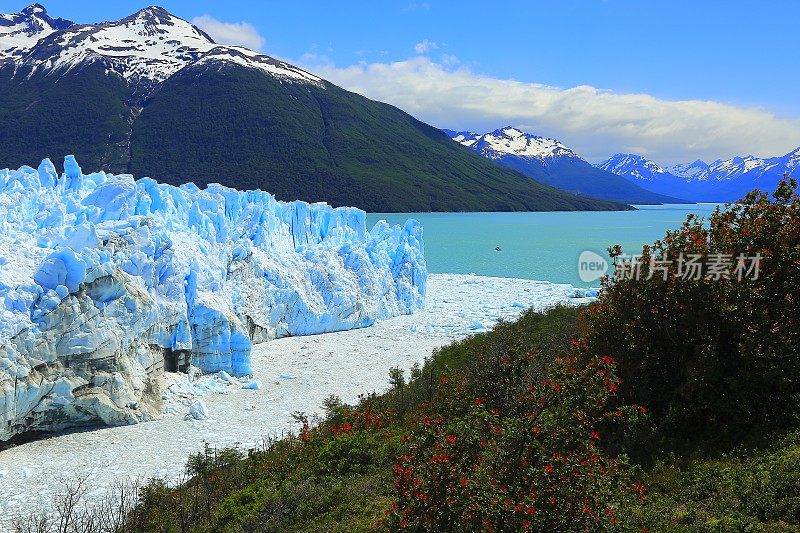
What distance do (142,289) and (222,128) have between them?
11460 centimetres

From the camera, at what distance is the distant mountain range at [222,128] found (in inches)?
4279

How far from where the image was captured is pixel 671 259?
7.96m

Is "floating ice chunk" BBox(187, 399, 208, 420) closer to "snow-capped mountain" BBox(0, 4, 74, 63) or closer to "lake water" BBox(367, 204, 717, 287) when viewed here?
"lake water" BBox(367, 204, 717, 287)

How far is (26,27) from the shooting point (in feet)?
578

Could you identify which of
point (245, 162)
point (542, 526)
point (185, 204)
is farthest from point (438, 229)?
point (542, 526)

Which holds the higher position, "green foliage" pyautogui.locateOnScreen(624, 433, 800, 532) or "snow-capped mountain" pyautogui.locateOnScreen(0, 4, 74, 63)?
"snow-capped mountain" pyautogui.locateOnScreen(0, 4, 74, 63)

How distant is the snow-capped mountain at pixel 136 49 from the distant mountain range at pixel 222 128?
501 millimetres

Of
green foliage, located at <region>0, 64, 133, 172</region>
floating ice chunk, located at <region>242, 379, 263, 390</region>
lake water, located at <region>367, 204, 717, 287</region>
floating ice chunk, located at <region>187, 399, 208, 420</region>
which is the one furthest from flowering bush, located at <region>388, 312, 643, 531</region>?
green foliage, located at <region>0, 64, 133, 172</region>

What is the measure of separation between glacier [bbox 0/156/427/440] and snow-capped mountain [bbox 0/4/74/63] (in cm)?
16418

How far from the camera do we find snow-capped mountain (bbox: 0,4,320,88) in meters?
138

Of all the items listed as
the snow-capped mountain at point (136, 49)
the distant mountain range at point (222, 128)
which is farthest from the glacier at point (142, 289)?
the snow-capped mountain at point (136, 49)

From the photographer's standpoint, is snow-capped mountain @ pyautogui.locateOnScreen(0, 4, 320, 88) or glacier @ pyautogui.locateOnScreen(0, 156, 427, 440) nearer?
glacier @ pyautogui.locateOnScreen(0, 156, 427, 440)

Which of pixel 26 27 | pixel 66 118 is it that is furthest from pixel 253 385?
pixel 26 27

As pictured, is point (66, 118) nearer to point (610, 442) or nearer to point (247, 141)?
point (247, 141)
